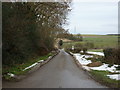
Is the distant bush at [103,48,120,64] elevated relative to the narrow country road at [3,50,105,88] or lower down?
elevated

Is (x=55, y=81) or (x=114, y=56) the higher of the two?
(x=114, y=56)

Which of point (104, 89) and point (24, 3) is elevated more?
point (24, 3)

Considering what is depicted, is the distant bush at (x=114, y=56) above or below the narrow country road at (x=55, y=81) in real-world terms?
above

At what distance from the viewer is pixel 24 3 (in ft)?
73.4

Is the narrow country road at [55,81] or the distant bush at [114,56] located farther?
the distant bush at [114,56]

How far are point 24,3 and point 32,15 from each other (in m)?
2.13

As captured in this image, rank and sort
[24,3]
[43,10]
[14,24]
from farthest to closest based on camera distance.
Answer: [43,10] → [24,3] → [14,24]

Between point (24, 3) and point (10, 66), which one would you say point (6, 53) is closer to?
point (10, 66)

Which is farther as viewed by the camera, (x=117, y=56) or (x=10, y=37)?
(x=117, y=56)

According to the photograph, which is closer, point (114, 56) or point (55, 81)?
point (55, 81)

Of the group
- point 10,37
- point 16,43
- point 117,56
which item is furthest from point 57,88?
point 117,56

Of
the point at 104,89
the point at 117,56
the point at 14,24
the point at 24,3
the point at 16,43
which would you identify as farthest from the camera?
the point at 24,3

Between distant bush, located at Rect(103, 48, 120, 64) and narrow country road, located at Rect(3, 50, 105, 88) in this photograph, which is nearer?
narrow country road, located at Rect(3, 50, 105, 88)

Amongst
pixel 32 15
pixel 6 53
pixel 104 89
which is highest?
pixel 32 15
